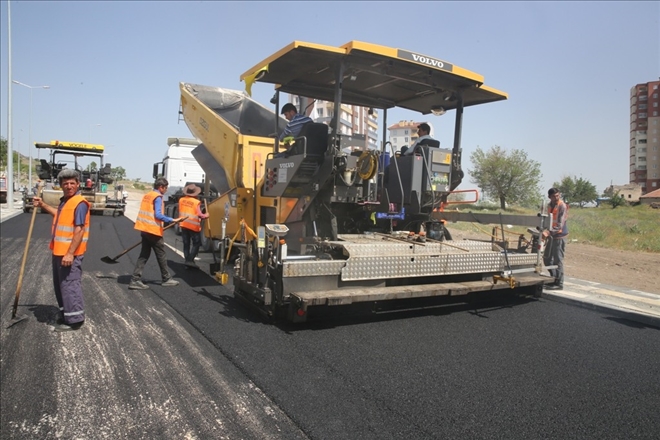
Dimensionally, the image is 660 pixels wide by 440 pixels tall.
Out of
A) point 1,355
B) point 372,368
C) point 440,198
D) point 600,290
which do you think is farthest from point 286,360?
point 600,290

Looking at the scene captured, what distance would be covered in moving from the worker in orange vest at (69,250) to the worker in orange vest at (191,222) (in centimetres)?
312

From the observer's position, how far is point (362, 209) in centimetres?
585

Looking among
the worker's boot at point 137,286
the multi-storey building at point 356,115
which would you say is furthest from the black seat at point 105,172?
the multi-storey building at point 356,115

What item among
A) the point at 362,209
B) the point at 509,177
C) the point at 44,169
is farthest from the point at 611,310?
the point at 509,177

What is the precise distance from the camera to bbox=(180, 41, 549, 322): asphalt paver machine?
4641 millimetres

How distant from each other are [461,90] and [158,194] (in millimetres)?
4202

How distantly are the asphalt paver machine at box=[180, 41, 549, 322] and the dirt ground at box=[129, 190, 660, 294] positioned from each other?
142 inches

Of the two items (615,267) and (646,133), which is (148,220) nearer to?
(615,267)

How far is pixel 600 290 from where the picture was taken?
708 cm

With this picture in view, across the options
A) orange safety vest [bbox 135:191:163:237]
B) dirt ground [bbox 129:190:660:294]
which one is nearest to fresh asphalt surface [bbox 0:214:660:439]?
orange safety vest [bbox 135:191:163:237]

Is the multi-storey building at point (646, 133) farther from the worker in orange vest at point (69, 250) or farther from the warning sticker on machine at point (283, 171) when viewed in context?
the worker in orange vest at point (69, 250)

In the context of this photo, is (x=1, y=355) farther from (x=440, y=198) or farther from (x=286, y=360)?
(x=440, y=198)

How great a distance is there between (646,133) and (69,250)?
324 ft

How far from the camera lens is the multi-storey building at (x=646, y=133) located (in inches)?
3078
